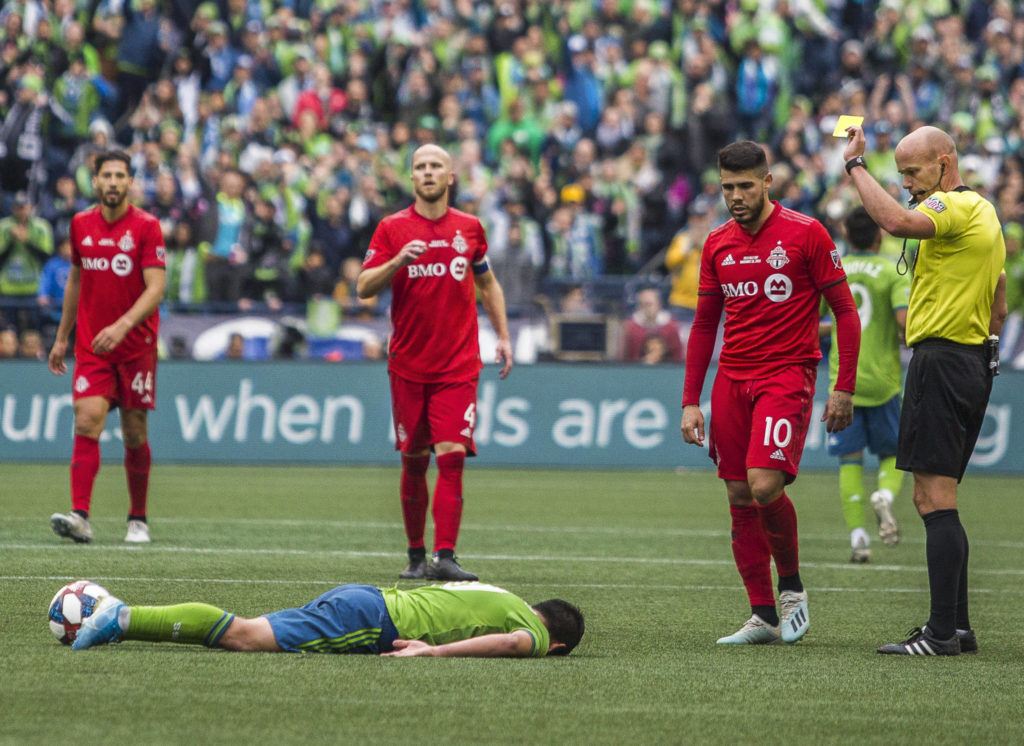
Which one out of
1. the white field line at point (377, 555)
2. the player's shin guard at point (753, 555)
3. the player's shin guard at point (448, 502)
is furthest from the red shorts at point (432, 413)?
the player's shin guard at point (753, 555)

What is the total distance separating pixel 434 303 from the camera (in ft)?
30.8

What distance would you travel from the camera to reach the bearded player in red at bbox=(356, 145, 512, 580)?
9.24 metres

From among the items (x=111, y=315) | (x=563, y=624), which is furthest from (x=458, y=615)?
(x=111, y=315)

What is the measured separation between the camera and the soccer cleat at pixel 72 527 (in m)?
10.1

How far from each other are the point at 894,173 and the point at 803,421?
15.4 meters

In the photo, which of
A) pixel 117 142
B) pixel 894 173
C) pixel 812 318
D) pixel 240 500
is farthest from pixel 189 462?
pixel 812 318

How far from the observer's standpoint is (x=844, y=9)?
25594mm

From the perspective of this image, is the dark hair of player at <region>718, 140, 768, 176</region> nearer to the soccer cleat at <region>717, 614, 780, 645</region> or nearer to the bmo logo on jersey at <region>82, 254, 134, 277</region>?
the soccer cleat at <region>717, 614, 780, 645</region>

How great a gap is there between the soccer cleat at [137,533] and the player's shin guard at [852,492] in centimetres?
457

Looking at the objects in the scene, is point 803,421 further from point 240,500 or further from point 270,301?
point 270,301

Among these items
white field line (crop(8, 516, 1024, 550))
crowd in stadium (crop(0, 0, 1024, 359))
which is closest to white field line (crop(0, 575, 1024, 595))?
white field line (crop(8, 516, 1024, 550))

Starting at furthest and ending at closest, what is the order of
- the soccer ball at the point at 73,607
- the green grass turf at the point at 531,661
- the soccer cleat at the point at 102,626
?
the soccer ball at the point at 73,607 < the soccer cleat at the point at 102,626 < the green grass turf at the point at 531,661

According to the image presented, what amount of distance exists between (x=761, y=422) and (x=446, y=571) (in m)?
2.58

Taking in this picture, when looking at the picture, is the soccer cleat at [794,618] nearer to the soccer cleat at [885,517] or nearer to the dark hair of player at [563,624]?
the dark hair of player at [563,624]
